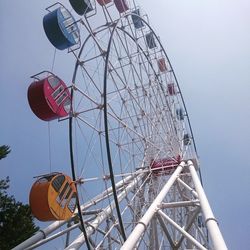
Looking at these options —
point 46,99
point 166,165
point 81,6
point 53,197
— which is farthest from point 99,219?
point 81,6

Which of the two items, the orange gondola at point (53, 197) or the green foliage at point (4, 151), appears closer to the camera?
the orange gondola at point (53, 197)

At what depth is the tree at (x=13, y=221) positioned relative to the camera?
474 inches

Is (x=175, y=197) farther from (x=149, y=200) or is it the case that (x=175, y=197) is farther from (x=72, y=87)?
(x=72, y=87)

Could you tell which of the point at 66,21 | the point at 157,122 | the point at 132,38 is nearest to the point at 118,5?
the point at 132,38

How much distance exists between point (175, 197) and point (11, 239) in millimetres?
6652

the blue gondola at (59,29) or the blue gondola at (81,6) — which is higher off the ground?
the blue gondola at (81,6)

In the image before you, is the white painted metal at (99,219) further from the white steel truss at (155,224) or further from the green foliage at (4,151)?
the green foliage at (4,151)

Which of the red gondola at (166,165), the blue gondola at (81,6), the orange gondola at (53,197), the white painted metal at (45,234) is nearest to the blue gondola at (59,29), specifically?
the blue gondola at (81,6)

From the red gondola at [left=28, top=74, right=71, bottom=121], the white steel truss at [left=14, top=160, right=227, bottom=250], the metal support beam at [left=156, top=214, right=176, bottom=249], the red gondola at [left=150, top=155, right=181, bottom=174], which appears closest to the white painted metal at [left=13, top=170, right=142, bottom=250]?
the white steel truss at [left=14, top=160, right=227, bottom=250]

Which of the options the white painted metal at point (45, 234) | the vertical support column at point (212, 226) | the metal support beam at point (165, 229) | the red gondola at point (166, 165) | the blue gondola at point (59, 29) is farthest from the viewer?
the red gondola at point (166, 165)

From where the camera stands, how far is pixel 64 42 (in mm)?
7461

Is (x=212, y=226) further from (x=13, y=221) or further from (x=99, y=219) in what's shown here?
(x=13, y=221)

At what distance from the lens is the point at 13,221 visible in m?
12.5

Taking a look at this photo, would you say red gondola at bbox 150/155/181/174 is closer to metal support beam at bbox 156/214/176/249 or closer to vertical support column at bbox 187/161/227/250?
metal support beam at bbox 156/214/176/249
